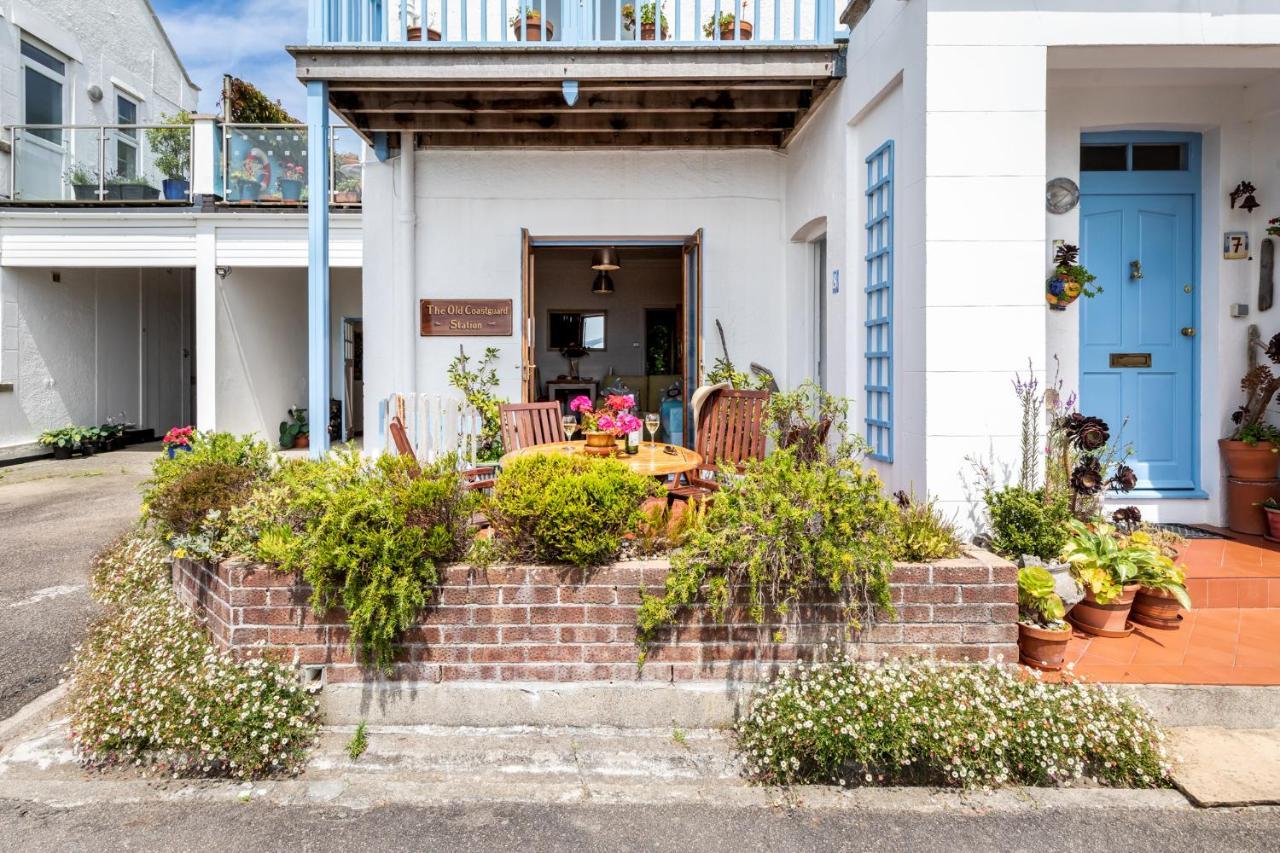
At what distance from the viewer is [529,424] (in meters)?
5.26

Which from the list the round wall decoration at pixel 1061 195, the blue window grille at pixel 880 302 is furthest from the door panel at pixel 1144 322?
the blue window grille at pixel 880 302

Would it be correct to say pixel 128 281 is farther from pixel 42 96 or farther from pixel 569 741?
pixel 569 741

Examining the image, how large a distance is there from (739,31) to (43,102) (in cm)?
1115

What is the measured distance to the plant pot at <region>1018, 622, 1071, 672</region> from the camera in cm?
283

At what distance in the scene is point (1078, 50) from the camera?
12.1ft

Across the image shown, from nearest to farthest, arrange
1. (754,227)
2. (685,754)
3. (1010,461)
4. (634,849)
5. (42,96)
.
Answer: (634,849) → (685,754) → (1010,461) → (754,227) → (42,96)

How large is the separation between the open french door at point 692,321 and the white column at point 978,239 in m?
2.98

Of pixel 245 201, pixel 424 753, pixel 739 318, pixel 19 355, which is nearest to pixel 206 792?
pixel 424 753

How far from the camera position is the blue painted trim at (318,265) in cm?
507

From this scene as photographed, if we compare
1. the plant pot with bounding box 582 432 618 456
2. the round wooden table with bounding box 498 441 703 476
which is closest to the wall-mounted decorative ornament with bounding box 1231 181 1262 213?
the round wooden table with bounding box 498 441 703 476

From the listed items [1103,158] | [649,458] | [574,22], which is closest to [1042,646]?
[649,458]

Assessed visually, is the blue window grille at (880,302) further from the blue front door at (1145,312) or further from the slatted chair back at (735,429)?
the blue front door at (1145,312)

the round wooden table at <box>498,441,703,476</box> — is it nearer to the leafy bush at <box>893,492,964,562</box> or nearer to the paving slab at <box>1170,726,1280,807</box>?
the leafy bush at <box>893,492,964,562</box>

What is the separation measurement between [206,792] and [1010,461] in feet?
11.9
